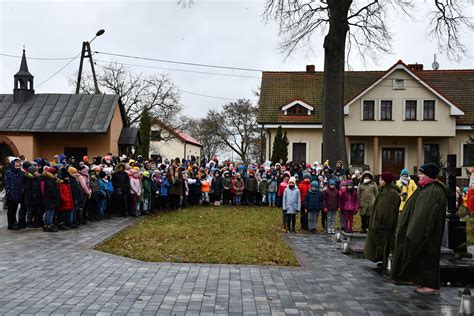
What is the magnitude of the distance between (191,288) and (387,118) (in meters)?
31.7

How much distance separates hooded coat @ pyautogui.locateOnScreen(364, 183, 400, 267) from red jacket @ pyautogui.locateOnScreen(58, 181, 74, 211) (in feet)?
25.6

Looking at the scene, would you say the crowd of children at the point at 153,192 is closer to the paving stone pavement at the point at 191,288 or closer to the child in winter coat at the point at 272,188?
the child in winter coat at the point at 272,188

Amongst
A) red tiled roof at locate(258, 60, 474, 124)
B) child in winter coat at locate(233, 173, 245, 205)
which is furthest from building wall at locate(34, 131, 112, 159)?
red tiled roof at locate(258, 60, 474, 124)

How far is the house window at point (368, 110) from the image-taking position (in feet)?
119

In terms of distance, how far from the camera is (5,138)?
27844 mm

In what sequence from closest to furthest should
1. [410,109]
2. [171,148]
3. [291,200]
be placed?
[291,200], [410,109], [171,148]

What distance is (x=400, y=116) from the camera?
36094mm

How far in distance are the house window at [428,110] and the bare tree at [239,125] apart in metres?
23.1

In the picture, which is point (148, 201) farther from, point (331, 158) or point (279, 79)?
point (279, 79)

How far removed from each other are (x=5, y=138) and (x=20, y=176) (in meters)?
16.9

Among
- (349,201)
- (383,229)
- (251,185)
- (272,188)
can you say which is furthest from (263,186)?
(383,229)

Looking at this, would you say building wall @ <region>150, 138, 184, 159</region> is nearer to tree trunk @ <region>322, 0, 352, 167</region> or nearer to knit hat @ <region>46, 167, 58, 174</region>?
tree trunk @ <region>322, 0, 352, 167</region>

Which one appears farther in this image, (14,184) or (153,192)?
(153,192)

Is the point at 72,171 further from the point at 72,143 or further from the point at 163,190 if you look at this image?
the point at 72,143
